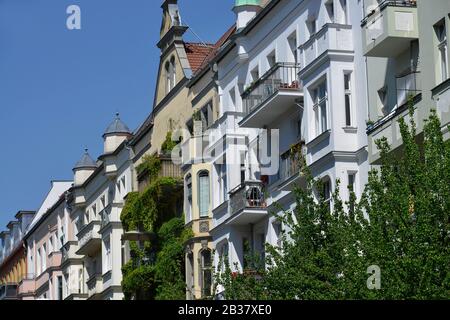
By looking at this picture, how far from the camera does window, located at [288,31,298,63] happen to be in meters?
43.6

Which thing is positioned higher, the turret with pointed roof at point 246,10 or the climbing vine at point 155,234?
the turret with pointed roof at point 246,10

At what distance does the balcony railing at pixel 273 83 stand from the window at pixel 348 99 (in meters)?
3.68

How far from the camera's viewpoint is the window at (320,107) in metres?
39.7

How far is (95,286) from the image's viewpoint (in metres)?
71.1

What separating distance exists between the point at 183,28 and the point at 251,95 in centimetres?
1270

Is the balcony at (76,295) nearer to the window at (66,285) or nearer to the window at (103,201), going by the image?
the window at (66,285)

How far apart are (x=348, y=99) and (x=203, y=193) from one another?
48.0 ft

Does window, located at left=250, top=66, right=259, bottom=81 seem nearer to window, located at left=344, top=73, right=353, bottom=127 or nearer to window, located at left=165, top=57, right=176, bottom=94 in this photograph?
window, located at left=344, top=73, right=353, bottom=127

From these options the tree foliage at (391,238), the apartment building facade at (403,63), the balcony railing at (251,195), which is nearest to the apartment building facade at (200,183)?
the balcony railing at (251,195)

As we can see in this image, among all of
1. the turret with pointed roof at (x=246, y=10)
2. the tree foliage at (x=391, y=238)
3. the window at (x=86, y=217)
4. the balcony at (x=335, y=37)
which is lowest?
the tree foliage at (x=391, y=238)

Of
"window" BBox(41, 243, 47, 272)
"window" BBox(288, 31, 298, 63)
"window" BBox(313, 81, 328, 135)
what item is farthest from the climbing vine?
"window" BBox(41, 243, 47, 272)

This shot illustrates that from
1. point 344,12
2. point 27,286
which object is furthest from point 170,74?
point 27,286

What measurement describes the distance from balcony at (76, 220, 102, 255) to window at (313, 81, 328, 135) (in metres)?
32.7

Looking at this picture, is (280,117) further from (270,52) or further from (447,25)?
(447,25)
